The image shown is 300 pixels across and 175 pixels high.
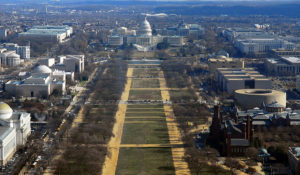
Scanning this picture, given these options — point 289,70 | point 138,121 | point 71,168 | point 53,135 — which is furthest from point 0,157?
point 289,70

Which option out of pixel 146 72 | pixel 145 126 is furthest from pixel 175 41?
pixel 145 126

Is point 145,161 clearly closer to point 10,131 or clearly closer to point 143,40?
point 10,131

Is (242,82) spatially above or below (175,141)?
above

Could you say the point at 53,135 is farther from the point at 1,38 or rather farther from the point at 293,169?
the point at 1,38

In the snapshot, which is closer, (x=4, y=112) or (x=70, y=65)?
(x=4, y=112)

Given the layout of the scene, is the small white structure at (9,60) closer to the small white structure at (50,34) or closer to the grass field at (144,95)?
the grass field at (144,95)

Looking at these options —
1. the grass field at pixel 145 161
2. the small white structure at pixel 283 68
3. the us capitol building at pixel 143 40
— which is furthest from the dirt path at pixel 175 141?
the us capitol building at pixel 143 40

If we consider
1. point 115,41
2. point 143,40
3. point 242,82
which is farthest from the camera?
point 143,40
